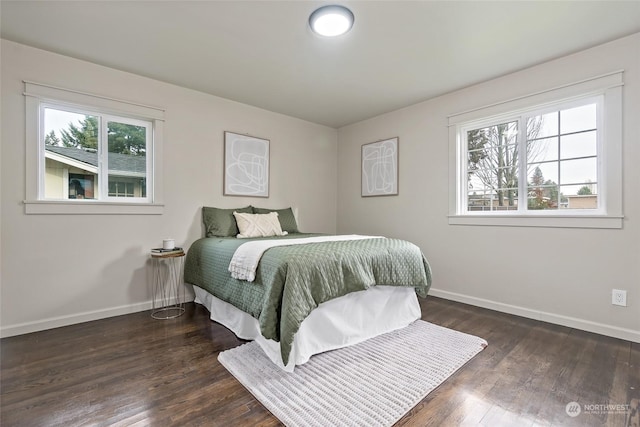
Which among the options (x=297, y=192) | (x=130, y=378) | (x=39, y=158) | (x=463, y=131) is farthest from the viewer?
(x=297, y=192)

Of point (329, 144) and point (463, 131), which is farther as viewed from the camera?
point (329, 144)

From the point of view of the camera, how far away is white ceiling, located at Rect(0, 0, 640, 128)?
Result: 6.43 feet

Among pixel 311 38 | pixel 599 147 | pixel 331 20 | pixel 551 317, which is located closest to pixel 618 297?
pixel 551 317

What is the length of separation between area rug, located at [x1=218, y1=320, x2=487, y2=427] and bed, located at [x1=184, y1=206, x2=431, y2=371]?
10cm

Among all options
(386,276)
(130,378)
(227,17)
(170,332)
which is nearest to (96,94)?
(227,17)

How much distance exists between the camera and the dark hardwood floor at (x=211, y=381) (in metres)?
1.41

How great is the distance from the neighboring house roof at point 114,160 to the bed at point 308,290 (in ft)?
3.48

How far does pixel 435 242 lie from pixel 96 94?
12.4 feet

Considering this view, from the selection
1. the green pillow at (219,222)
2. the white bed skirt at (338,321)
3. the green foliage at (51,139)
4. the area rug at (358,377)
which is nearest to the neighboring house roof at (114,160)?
the green foliage at (51,139)

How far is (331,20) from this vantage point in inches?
79.5

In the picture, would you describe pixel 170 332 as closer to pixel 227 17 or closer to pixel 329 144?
pixel 227 17

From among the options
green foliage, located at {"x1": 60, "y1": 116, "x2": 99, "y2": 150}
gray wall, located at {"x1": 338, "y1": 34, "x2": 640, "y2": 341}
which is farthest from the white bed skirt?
green foliage, located at {"x1": 60, "y1": 116, "x2": 99, "y2": 150}

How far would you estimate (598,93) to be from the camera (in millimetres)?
2418

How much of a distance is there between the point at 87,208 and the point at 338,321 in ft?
8.03
